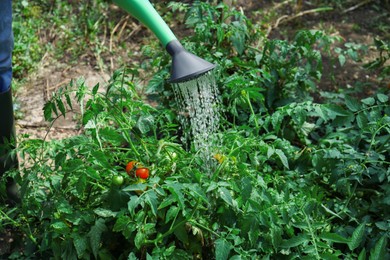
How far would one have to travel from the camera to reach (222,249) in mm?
1955

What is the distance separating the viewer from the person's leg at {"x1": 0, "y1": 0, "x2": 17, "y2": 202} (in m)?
2.38

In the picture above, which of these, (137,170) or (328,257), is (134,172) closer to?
(137,170)

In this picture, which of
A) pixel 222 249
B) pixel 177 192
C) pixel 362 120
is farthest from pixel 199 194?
pixel 362 120

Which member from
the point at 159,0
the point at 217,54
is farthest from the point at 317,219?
the point at 159,0

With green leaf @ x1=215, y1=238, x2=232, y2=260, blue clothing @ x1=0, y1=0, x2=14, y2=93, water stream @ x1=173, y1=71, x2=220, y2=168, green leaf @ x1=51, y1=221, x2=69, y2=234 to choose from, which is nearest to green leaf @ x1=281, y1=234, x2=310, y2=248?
green leaf @ x1=215, y1=238, x2=232, y2=260

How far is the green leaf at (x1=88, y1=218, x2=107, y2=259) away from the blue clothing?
2.53 ft

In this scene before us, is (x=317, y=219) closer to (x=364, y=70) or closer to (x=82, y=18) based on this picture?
(x=364, y=70)

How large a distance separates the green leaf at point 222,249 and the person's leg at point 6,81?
2.71ft

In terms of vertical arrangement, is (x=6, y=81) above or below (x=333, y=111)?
above

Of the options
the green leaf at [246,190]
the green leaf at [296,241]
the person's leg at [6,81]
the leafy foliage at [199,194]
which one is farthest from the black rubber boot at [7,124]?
the green leaf at [296,241]

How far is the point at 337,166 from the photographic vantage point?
2400 millimetres

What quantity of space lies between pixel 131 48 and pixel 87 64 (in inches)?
12.1

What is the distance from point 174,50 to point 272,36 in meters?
2.08

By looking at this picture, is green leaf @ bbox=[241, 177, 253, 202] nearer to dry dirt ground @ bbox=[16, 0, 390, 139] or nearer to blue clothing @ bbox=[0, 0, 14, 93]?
blue clothing @ bbox=[0, 0, 14, 93]
